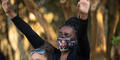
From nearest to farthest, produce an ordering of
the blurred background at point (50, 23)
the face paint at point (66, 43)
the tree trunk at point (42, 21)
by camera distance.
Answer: the face paint at point (66, 43) < the tree trunk at point (42, 21) < the blurred background at point (50, 23)

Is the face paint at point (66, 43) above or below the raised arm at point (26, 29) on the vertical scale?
below

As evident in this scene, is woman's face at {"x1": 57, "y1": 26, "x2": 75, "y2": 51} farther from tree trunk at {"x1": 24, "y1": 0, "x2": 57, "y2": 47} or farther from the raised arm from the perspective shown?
tree trunk at {"x1": 24, "y1": 0, "x2": 57, "y2": 47}

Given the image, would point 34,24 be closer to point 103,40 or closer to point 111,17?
point 103,40

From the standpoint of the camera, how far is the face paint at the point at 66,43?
4.20 metres

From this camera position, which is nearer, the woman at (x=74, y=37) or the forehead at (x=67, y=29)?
the woman at (x=74, y=37)

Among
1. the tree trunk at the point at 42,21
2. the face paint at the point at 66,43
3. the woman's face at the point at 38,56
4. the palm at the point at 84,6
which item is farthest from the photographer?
the tree trunk at the point at 42,21

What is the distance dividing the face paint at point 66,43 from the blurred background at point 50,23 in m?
3.08

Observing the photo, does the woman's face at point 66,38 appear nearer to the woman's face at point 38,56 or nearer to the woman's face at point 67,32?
the woman's face at point 67,32

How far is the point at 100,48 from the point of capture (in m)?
12.0

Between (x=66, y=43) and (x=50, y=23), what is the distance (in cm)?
852

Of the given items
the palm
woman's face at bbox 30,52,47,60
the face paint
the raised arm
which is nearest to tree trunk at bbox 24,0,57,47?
the raised arm

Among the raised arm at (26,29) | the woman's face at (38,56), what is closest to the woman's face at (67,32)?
the woman's face at (38,56)

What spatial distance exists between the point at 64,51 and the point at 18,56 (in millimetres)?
6834

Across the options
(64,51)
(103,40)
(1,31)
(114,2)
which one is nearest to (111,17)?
(114,2)
